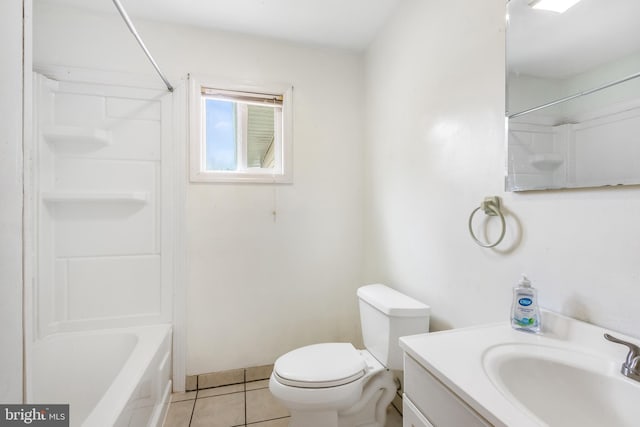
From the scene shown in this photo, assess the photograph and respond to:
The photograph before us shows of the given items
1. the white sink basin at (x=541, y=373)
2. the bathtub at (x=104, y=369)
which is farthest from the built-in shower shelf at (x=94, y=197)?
the white sink basin at (x=541, y=373)

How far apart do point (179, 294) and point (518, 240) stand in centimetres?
187

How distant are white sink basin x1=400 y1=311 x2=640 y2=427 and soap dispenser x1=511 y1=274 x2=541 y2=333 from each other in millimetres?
24

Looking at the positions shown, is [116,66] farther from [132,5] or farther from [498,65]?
[498,65]

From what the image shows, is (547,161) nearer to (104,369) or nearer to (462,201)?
(462,201)

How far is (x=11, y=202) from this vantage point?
1.83 ft

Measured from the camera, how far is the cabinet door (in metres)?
0.76

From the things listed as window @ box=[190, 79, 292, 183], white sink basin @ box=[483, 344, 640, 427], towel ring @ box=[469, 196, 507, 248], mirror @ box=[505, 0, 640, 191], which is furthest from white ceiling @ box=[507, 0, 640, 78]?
window @ box=[190, 79, 292, 183]

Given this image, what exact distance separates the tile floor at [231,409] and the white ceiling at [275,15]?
7.79 feet

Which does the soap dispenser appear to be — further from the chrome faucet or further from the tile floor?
the tile floor

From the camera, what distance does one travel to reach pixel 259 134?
209cm

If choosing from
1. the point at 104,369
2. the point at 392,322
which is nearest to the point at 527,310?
the point at 392,322

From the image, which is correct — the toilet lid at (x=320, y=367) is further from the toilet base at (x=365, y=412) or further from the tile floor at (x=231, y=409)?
the tile floor at (x=231, y=409)

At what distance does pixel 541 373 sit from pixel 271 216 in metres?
1.60

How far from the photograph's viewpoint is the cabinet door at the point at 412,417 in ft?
2.49
